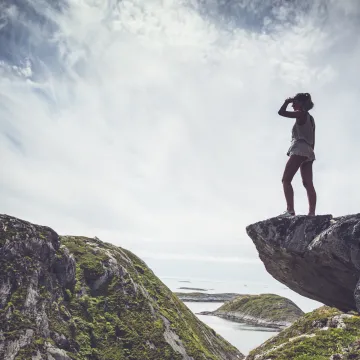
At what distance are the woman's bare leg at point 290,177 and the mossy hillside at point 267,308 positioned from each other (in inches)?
5104

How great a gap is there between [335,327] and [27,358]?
28.9 m

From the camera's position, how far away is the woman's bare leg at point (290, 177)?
45.0 feet

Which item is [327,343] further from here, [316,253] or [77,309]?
[77,309]

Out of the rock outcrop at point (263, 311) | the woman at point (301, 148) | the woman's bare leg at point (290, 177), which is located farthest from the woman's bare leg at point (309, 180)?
the rock outcrop at point (263, 311)

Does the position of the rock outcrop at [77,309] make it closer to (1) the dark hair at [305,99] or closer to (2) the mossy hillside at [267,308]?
(1) the dark hair at [305,99]

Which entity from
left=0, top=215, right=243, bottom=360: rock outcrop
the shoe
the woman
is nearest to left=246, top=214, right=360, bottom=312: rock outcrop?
the shoe

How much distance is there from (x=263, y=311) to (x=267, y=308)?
2.91 m

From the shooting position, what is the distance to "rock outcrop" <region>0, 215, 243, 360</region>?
116 feet

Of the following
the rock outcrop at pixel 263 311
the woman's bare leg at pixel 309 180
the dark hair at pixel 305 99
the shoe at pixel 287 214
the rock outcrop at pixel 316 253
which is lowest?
the rock outcrop at pixel 263 311

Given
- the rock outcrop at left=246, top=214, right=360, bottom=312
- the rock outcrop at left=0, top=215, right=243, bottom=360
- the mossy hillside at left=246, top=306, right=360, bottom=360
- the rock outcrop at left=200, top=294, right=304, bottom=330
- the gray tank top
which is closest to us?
the rock outcrop at left=246, top=214, right=360, bottom=312

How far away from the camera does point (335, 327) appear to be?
23.5 m

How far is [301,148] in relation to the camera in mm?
13461

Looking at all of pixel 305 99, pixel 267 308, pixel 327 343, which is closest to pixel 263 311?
pixel 267 308

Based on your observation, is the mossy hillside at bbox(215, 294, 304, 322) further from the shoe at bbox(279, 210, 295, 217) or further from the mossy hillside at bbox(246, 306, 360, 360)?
the shoe at bbox(279, 210, 295, 217)
